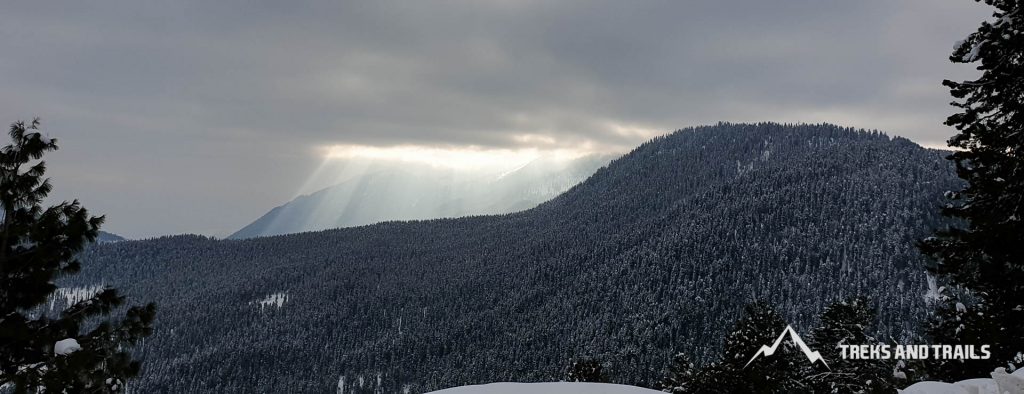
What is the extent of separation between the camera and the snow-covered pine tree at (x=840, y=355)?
76.2ft

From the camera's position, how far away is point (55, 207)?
34.4 feet

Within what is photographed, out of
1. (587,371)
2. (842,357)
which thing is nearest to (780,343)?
(842,357)

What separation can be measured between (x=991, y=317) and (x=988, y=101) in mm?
4779

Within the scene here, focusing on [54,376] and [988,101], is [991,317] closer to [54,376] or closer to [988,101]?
[988,101]

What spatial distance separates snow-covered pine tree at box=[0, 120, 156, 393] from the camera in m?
9.47

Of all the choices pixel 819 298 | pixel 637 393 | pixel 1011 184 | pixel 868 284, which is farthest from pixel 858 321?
pixel 868 284

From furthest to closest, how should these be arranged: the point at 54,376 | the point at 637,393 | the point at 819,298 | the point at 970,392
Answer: the point at 819,298 < the point at 637,393 < the point at 54,376 < the point at 970,392

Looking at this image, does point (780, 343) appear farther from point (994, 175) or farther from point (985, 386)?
point (985, 386)

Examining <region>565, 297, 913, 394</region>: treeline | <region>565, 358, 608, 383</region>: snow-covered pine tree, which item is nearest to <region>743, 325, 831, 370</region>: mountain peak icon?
<region>565, 297, 913, 394</region>: treeline

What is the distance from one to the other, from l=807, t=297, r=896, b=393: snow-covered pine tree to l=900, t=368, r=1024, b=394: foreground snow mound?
16243 millimetres

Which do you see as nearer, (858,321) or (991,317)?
(991,317)

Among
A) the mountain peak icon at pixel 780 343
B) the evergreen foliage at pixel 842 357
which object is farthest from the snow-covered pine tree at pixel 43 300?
the mountain peak icon at pixel 780 343

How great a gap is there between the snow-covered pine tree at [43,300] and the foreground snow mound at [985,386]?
13583mm

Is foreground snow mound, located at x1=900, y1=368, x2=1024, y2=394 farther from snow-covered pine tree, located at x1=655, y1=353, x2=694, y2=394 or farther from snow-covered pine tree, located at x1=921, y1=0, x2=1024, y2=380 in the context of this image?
snow-covered pine tree, located at x1=655, y1=353, x2=694, y2=394
